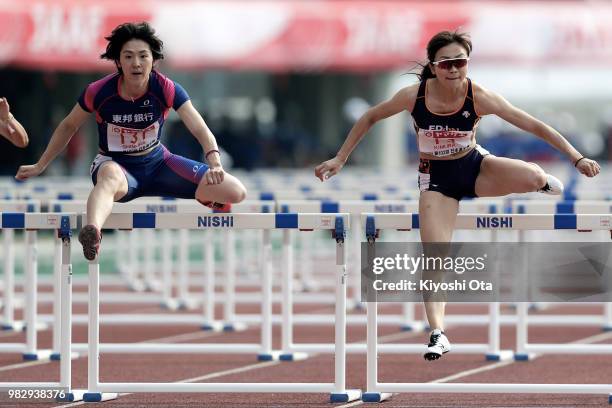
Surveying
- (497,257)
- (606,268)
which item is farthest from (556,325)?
(497,257)

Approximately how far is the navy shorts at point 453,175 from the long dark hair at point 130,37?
5.57 feet

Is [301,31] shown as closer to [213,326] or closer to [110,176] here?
[213,326]

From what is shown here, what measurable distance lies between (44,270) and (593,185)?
25.1ft

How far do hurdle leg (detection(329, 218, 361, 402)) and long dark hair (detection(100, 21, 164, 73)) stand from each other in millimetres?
1478

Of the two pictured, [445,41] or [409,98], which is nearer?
[445,41]

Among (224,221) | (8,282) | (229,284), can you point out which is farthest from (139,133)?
(8,282)

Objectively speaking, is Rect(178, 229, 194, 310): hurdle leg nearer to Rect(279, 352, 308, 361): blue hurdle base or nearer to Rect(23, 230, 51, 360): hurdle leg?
Rect(279, 352, 308, 361): blue hurdle base

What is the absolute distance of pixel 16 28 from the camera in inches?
1030

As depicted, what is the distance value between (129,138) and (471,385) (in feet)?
8.01

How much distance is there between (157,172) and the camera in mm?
9633

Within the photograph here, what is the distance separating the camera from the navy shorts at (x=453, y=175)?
931cm

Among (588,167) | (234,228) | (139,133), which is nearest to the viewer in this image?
(588,167)

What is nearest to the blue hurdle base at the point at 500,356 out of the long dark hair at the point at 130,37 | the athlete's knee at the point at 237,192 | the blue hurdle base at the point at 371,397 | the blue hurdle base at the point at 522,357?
the blue hurdle base at the point at 522,357

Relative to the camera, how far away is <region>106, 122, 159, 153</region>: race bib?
9560 mm
